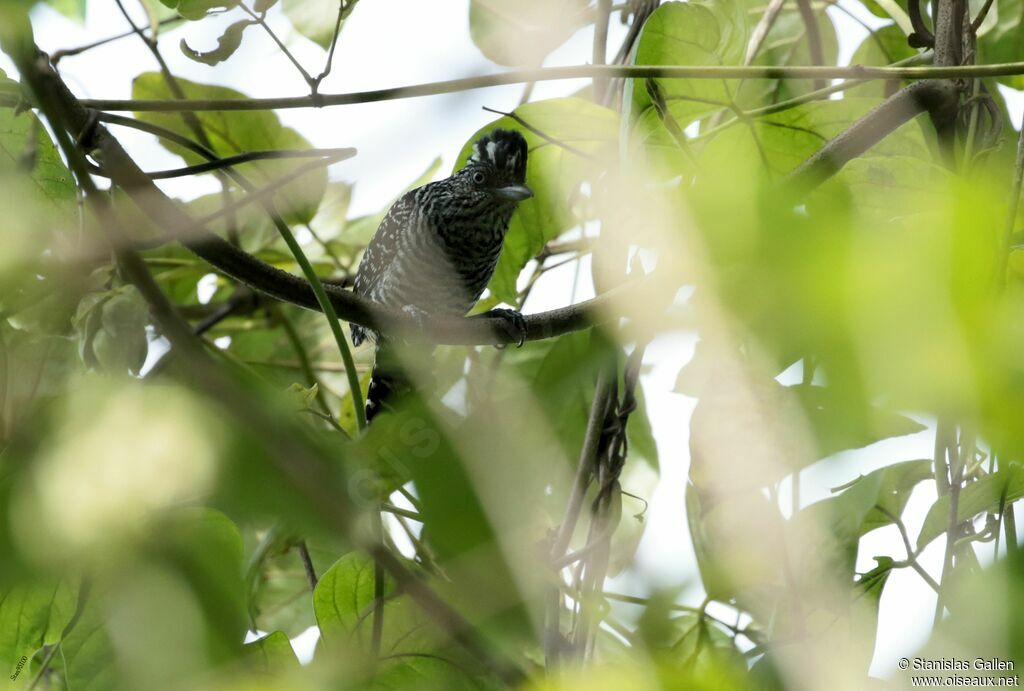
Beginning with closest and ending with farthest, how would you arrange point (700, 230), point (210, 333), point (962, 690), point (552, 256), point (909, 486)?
1. point (700, 230)
2. point (962, 690)
3. point (909, 486)
4. point (552, 256)
5. point (210, 333)

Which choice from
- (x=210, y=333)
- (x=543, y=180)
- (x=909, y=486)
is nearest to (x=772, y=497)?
(x=909, y=486)

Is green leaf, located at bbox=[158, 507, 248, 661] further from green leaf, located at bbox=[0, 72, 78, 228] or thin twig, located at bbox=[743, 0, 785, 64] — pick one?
thin twig, located at bbox=[743, 0, 785, 64]

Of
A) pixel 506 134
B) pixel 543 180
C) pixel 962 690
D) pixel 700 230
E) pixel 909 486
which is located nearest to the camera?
pixel 700 230

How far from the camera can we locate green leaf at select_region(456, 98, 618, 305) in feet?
4.12

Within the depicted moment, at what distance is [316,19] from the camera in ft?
4.20

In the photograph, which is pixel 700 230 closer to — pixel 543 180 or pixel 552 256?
pixel 543 180

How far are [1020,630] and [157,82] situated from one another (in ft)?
5.05

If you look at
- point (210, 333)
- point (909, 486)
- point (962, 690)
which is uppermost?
point (210, 333)

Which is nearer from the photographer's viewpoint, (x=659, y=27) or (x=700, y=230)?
(x=700, y=230)

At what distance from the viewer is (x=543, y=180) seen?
1468 millimetres

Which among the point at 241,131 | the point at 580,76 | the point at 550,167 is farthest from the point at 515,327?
the point at 241,131

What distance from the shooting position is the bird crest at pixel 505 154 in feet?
6.35

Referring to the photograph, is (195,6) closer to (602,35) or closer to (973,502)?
(602,35)

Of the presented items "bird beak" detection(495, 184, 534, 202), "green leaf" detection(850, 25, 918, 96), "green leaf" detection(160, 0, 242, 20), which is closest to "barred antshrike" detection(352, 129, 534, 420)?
"bird beak" detection(495, 184, 534, 202)
